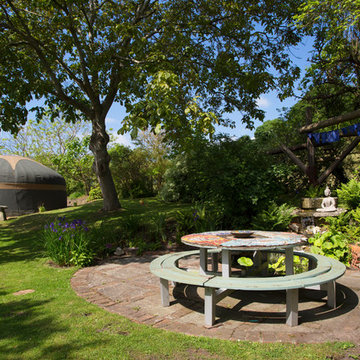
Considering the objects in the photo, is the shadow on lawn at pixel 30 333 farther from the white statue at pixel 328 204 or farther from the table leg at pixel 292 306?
the white statue at pixel 328 204

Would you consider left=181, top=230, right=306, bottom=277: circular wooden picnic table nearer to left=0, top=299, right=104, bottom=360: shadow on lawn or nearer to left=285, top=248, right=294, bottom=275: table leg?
left=285, top=248, right=294, bottom=275: table leg

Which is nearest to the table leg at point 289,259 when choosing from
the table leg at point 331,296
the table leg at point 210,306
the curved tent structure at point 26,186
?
the table leg at point 331,296

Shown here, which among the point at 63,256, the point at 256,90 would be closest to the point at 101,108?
the point at 256,90

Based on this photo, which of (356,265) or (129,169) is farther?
(129,169)

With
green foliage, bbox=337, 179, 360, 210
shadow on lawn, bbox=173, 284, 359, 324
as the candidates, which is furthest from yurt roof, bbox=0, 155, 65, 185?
green foliage, bbox=337, 179, 360, 210

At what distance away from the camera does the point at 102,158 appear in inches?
387

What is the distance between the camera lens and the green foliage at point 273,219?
7129 millimetres

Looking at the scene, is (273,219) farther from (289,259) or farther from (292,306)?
(292,306)

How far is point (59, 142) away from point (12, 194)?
16.6 metres

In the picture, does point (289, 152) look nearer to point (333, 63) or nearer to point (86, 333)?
point (333, 63)

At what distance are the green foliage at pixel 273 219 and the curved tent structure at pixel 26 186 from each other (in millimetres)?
→ 13128

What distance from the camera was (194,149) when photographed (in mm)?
8250

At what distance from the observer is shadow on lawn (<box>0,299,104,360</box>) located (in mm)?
2609

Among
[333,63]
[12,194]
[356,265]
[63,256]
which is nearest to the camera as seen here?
[356,265]
